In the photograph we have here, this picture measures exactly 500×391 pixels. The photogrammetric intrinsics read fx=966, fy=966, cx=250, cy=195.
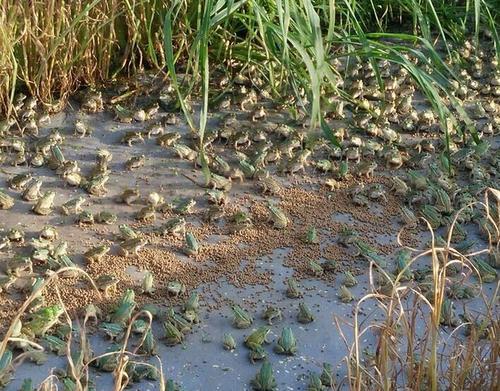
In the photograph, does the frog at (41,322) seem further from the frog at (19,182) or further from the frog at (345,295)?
the frog at (345,295)

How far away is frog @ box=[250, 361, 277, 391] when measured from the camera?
2.87 m

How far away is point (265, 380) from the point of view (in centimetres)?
287

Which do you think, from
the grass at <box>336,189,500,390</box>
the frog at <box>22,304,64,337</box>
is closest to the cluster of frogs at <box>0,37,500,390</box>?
the frog at <box>22,304,64,337</box>

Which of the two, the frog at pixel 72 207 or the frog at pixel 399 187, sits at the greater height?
the frog at pixel 72 207

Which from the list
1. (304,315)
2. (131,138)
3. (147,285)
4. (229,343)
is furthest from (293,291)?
(131,138)

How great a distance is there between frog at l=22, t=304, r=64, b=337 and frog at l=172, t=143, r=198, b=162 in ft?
3.72

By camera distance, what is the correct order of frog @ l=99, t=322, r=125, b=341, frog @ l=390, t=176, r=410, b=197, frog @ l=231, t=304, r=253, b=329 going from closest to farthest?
frog @ l=99, t=322, r=125, b=341 < frog @ l=231, t=304, r=253, b=329 < frog @ l=390, t=176, r=410, b=197

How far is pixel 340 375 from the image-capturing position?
9.70 feet

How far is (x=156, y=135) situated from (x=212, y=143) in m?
0.24

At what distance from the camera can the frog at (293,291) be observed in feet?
10.9

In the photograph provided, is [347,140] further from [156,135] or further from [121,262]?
[121,262]

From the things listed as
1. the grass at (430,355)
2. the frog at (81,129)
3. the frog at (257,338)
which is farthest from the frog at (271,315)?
the frog at (81,129)

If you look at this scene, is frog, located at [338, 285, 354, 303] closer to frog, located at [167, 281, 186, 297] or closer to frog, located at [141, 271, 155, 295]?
frog, located at [167, 281, 186, 297]

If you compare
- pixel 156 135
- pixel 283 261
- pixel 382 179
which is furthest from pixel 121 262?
pixel 382 179
